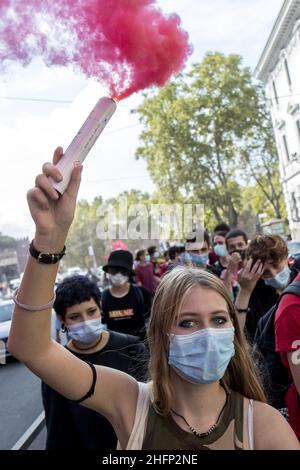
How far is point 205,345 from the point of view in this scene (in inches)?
74.1

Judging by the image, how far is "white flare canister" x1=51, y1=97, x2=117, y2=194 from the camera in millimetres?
1514

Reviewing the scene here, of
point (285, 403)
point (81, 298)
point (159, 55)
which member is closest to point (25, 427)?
point (81, 298)

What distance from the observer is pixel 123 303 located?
5.08 meters

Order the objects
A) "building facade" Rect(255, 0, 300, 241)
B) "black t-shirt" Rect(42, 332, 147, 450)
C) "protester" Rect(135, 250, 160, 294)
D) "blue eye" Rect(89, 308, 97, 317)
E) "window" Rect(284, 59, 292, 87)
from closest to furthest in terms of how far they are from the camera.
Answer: "black t-shirt" Rect(42, 332, 147, 450), "blue eye" Rect(89, 308, 97, 317), "protester" Rect(135, 250, 160, 294), "building facade" Rect(255, 0, 300, 241), "window" Rect(284, 59, 292, 87)

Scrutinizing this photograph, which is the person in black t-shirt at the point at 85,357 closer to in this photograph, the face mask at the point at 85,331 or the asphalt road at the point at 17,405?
the face mask at the point at 85,331

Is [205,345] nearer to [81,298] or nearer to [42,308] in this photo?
[42,308]

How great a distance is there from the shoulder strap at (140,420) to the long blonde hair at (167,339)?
0.05 m

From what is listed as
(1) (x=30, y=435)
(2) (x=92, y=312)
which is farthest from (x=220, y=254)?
(2) (x=92, y=312)

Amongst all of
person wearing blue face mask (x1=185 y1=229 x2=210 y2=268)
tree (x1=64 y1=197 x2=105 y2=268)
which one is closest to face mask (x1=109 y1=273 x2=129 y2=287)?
person wearing blue face mask (x1=185 y1=229 x2=210 y2=268)

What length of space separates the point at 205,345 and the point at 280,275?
184 cm

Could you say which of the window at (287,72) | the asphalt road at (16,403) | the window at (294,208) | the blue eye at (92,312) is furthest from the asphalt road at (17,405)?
the window at (294,208)

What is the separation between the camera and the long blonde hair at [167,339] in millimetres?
1944

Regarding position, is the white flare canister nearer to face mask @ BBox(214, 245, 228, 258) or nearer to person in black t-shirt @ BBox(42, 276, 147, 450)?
person in black t-shirt @ BBox(42, 276, 147, 450)

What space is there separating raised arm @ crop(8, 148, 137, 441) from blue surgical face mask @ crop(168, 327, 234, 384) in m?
0.27
